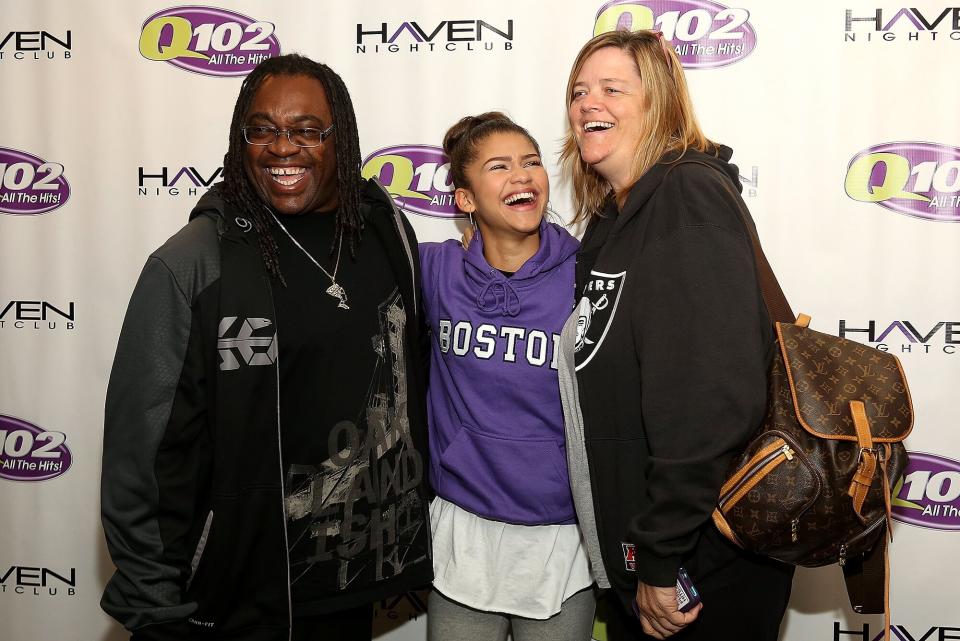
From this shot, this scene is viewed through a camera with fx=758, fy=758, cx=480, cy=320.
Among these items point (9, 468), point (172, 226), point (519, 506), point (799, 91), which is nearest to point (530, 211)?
point (519, 506)

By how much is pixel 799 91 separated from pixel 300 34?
1363 mm

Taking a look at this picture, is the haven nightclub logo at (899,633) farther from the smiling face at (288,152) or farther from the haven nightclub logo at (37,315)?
the haven nightclub logo at (37,315)

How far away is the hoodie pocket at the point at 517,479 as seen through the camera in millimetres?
1573

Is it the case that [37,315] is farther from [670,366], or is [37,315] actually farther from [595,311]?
[670,366]

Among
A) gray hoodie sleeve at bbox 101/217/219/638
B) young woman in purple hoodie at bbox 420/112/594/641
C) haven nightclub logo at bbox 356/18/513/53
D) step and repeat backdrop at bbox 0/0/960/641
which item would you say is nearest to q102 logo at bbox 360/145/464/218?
step and repeat backdrop at bbox 0/0/960/641

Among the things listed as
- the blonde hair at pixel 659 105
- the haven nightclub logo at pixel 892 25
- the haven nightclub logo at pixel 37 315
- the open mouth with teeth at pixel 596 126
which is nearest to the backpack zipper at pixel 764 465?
the blonde hair at pixel 659 105

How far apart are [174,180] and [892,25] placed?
200cm

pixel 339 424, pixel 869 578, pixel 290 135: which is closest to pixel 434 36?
pixel 290 135

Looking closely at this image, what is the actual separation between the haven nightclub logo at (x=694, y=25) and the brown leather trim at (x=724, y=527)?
125 cm

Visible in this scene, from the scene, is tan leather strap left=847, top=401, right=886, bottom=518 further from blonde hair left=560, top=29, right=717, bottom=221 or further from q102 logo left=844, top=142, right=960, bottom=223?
q102 logo left=844, top=142, right=960, bottom=223

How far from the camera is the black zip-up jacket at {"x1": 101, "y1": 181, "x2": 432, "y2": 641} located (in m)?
1.32

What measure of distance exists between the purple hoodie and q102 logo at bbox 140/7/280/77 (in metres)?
0.99

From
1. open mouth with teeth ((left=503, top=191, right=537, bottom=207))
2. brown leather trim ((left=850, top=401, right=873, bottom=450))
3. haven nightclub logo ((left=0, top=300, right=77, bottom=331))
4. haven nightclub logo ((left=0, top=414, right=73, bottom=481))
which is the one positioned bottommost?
haven nightclub logo ((left=0, top=414, right=73, bottom=481))

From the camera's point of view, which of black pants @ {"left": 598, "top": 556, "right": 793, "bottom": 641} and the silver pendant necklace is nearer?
black pants @ {"left": 598, "top": 556, "right": 793, "bottom": 641}
